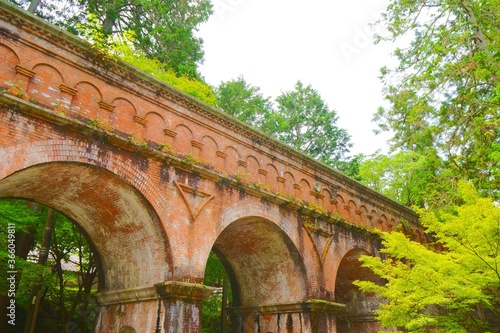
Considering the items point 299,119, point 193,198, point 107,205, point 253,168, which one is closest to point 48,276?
point 107,205

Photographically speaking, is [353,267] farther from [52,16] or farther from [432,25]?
[52,16]

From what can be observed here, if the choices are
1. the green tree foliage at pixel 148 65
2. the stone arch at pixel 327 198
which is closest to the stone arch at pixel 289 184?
the stone arch at pixel 327 198

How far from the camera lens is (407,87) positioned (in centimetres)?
1225

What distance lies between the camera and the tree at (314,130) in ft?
85.8

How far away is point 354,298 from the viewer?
46.6 ft

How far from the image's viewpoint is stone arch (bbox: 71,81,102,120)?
7134mm

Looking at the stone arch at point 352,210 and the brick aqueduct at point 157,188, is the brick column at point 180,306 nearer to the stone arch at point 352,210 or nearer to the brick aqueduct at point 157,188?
the brick aqueduct at point 157,188

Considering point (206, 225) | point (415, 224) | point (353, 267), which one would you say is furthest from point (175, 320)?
point (415, 224)

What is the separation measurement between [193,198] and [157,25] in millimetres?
10924

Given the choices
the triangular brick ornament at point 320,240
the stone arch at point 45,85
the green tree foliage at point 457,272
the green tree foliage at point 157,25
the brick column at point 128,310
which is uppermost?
the green tree foliage at point 157,25

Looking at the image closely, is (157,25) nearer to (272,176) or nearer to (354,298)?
(272,176)

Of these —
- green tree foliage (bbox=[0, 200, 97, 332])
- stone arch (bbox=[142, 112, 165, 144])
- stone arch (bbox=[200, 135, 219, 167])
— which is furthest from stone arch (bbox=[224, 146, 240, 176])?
green tree foliage (bbox=[0, 200, 97, 332])

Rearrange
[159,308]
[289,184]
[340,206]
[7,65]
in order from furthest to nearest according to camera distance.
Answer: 1. [340,206]
2. [289,184]
3. [159,308]
4. [7,65]

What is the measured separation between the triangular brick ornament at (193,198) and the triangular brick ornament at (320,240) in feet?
12.0
